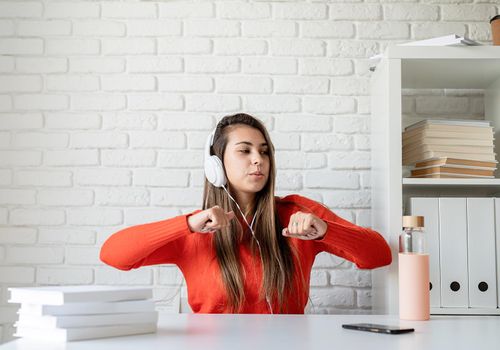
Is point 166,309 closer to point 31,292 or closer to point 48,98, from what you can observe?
point 48,98

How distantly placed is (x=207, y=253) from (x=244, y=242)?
0.13 metres

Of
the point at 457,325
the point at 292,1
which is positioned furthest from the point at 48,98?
the point at 457,325

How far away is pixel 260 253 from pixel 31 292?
102 cm

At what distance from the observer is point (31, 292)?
132 centimetres

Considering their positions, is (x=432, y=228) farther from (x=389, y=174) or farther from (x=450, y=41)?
(x=450, y=41)

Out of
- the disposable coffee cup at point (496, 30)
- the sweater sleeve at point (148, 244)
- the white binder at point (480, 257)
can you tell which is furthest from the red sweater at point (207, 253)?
the disposable coffee cup at point (496, 30)

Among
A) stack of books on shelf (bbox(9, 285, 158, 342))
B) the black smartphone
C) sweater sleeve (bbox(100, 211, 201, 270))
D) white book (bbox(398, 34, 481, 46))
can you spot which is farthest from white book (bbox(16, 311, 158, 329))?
white book (bbox(398, 34, 481, 46))

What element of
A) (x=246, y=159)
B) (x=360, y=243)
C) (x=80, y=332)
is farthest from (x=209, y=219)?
(x=80, y=332)

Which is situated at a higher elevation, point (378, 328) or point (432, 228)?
point (432, 228)

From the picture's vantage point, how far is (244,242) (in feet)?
7.41

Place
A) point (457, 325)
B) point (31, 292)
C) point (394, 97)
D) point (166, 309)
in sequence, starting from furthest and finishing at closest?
point (166, 309) → point (394, 97) → point (457, 325) → point (31, 292)

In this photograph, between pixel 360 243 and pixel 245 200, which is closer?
pixel 360 243

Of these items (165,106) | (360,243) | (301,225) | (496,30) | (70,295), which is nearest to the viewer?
(70,295)

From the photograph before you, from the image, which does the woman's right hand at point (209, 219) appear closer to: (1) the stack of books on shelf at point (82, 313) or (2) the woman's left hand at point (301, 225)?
(2) the woman's left hand at point (301, 225)
